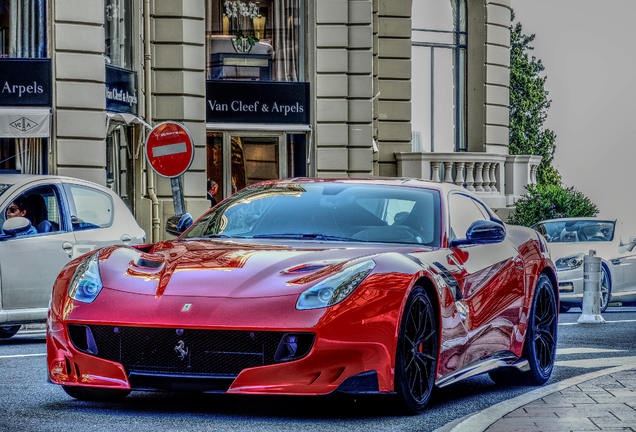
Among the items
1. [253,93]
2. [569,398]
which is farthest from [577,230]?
[569,398]

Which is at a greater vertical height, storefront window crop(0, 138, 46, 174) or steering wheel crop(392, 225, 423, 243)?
storefront window crop(0, 138, 46, 174)

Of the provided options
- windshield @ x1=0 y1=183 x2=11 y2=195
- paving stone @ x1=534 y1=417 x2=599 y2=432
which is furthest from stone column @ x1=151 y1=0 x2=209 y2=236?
paving stone @ x1=534 y1=417 x2=599 y2=432

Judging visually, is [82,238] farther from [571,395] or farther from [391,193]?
[571,395]

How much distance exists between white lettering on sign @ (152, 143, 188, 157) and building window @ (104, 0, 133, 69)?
5633 millimetres

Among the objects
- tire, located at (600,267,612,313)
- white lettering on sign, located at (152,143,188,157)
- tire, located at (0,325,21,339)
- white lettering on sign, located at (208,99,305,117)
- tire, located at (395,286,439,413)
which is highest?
white lettering on sign, located at (208,99,305,117)

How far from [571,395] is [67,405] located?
288cm

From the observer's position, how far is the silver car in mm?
12047

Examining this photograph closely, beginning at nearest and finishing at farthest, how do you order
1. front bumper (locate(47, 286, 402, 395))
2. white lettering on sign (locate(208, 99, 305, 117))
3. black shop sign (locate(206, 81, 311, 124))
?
front bumper (locate(47, 286, 402, 395)) → white lettering on sign (locate(208, 99, 305, 117)) → black shop sign (locate(206, 81, 311, 124))

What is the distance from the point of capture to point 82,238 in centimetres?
1276

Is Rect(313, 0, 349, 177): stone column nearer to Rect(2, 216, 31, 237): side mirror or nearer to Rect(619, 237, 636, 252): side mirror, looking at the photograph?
Rect(619, 237, 636, 252): side mirror

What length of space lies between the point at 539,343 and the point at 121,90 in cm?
1463

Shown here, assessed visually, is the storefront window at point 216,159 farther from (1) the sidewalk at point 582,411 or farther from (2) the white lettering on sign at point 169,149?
(1) the sidewalk at point 582,411

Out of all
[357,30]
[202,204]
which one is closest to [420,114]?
[357,30]

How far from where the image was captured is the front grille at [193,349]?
6852 millimetres
